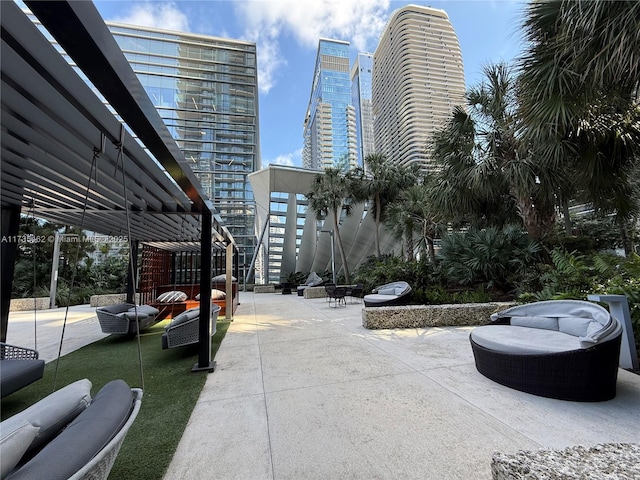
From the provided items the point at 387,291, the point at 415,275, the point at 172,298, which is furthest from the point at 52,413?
the point at 415,275

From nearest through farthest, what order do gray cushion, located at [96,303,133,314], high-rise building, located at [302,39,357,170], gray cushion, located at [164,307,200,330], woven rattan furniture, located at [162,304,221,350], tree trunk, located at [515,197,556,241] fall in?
woven rattan furniture, located at [162,304,221,350]
gray cushion, located at [164,307,200,330]
gray cushion, located at [96,303,133,314]
tree trunk, located at [515,197,556,241]
high-rise building, located at [302,39,357,170]

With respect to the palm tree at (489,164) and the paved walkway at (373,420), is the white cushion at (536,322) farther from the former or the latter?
the palm tree at (489,164)

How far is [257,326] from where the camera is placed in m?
7.39

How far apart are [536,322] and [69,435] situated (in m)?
4.94

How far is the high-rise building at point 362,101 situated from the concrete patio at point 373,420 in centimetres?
3431

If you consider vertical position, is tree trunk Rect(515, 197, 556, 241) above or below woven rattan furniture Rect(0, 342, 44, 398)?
above

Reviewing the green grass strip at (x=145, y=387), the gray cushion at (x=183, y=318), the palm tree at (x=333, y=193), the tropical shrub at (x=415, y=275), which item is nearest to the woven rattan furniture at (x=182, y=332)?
the gray cushion at (x=183, y=318)

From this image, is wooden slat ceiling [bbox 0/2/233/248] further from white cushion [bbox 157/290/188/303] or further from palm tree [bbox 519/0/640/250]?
palm tree [bbox 519/0/640/250]

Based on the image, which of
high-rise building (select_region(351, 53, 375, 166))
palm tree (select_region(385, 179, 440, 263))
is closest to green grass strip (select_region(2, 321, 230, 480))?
palm tree (select_region(385, 179, 440, 263))

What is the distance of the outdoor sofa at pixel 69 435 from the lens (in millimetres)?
1077

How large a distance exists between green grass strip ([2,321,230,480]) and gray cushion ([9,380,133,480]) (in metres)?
0.79

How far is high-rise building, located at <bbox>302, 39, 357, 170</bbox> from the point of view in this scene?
3569cm

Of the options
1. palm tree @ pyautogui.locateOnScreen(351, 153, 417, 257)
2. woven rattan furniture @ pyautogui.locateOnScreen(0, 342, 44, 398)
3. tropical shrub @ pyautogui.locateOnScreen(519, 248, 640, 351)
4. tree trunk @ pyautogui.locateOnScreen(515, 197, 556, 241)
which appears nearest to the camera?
woven rattan furniture @ pyautogui.locateOnScreen(0, 342, 44, 398)

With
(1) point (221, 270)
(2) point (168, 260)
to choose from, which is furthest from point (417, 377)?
(1) point (221, 270)
